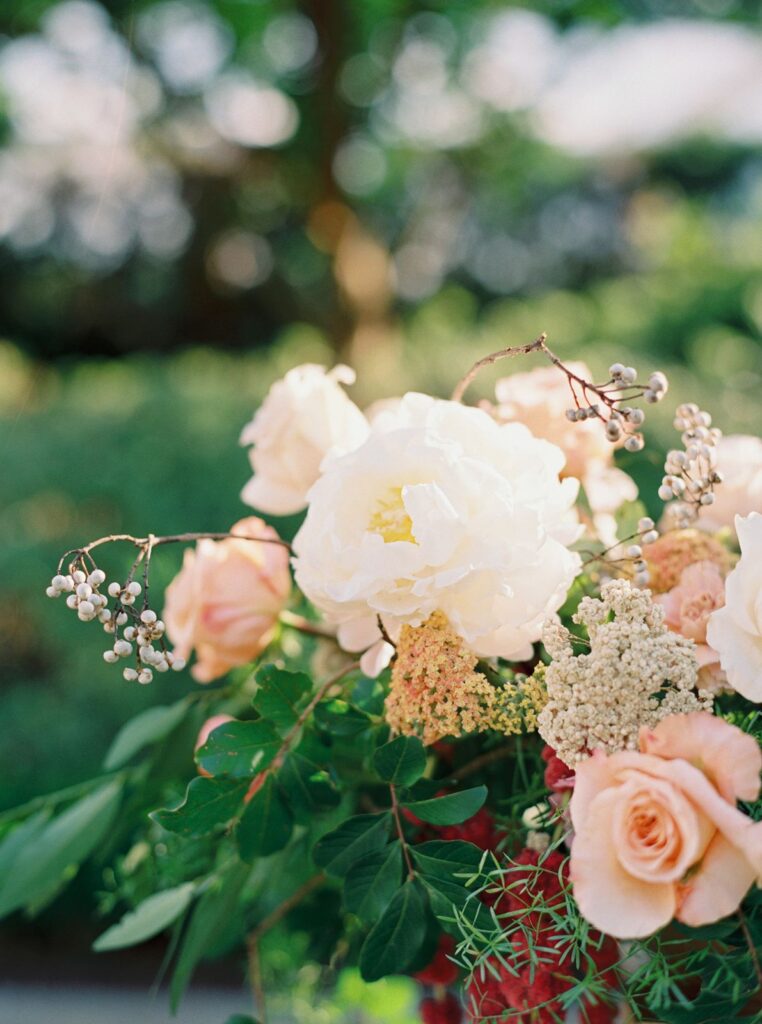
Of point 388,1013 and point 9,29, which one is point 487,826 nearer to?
point 388,1013

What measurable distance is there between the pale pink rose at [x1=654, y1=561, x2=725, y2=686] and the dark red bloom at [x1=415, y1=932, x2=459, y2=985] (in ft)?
0.75

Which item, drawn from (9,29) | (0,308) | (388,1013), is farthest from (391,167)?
(388,1013)

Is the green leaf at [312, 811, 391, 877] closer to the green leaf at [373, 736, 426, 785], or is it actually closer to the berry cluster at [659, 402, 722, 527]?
the green leaf at [373, 736, 426, 785]

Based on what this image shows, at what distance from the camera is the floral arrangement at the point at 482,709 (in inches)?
15.2

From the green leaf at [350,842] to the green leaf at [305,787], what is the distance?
0.03 m

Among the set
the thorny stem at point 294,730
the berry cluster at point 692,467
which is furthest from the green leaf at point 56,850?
the berry cluster at point 692,467

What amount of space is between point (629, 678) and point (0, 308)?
7.84 m

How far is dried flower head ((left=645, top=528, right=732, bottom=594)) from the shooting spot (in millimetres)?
541

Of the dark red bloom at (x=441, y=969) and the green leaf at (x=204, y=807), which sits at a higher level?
the green leaf at (x=204, y=807)

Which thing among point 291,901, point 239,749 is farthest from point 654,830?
point 291,901

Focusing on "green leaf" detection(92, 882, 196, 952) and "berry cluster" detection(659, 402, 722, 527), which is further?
"green leaf" detection(92, 882, 196, 952)

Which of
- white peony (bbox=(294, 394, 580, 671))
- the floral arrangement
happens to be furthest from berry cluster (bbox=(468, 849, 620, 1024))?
white peony (bbox=(294, 394, 580, 671))

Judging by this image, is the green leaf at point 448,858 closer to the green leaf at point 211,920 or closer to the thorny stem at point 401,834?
the thorny stem at point 401,834

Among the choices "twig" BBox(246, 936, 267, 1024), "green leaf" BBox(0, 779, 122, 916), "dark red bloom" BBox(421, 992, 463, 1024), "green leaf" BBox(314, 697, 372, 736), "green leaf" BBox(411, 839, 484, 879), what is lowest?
"dark red bloom" BBox(421, 992, 463, 1024)
